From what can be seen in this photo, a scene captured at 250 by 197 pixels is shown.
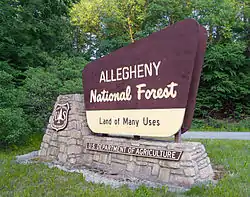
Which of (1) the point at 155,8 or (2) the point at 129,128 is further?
(1) the point at 155,8

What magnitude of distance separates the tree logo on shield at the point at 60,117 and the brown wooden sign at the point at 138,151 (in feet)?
2.49

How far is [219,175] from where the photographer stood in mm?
4090

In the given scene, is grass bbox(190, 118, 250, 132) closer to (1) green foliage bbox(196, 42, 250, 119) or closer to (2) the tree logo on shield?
(1) green foliage bbox(196, 42, 250, 119)

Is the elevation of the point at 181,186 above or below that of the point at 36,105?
below

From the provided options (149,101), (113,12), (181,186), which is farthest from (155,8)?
(181,186)

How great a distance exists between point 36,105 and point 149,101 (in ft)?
15.4

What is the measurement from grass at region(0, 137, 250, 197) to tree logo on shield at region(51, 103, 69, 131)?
3.09ft

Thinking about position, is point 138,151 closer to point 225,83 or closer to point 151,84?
point 151,84

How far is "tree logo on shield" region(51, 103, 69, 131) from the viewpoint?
539 centimetres

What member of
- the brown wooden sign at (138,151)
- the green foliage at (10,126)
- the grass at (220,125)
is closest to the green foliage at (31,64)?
the green foliage at (10,126)

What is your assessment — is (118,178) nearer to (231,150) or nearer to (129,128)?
(129,128)

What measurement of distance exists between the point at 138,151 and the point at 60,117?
2.11m

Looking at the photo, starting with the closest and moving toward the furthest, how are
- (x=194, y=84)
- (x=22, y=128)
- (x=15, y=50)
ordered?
1. (x=194, y=84)
2. (x=22, y=128)
3. (x=15, y=50)

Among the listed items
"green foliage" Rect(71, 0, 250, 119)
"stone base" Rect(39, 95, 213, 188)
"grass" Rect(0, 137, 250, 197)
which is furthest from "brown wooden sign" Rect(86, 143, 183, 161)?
"green foliage" Rect(71, 0, 250, 119)
